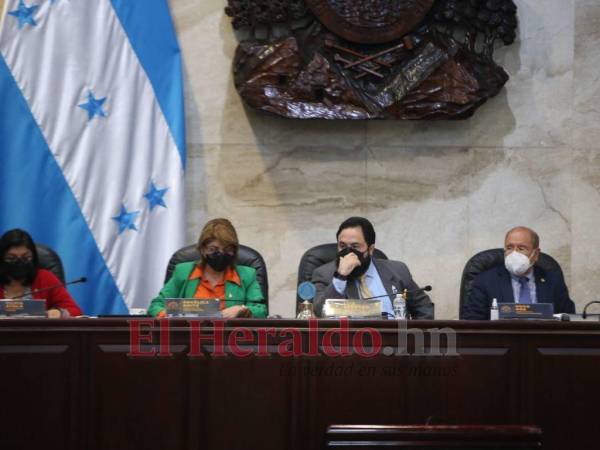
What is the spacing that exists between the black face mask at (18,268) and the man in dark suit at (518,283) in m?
2.45

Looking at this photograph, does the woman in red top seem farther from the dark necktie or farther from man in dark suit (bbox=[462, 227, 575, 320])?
the dark necktie

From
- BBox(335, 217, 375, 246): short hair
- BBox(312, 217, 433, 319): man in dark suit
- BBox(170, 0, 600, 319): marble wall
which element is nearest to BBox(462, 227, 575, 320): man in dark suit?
BBox(312, 217, 433, 319): man in dark suit

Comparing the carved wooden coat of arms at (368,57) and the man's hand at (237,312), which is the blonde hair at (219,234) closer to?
the man's hand at (237,312)

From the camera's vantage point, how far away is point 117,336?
4.34m

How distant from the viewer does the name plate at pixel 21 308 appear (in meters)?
4.61

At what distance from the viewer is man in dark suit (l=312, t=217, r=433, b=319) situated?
17.4 ft

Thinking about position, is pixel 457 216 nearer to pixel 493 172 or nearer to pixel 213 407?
pixel 493 172

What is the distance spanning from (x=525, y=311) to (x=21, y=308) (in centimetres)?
237

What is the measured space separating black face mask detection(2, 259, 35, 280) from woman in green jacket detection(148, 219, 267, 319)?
0.68m

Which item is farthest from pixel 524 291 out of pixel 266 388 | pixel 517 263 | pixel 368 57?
pixel 266 388

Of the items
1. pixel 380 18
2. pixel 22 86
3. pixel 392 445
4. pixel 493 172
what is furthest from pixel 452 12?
pixel 392 445

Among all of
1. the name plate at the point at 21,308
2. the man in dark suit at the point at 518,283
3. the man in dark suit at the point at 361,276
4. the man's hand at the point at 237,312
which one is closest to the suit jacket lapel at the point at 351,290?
the man in dark suit at the point at 361,276

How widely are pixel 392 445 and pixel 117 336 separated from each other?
180 cm

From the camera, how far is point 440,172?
22.3 ft
